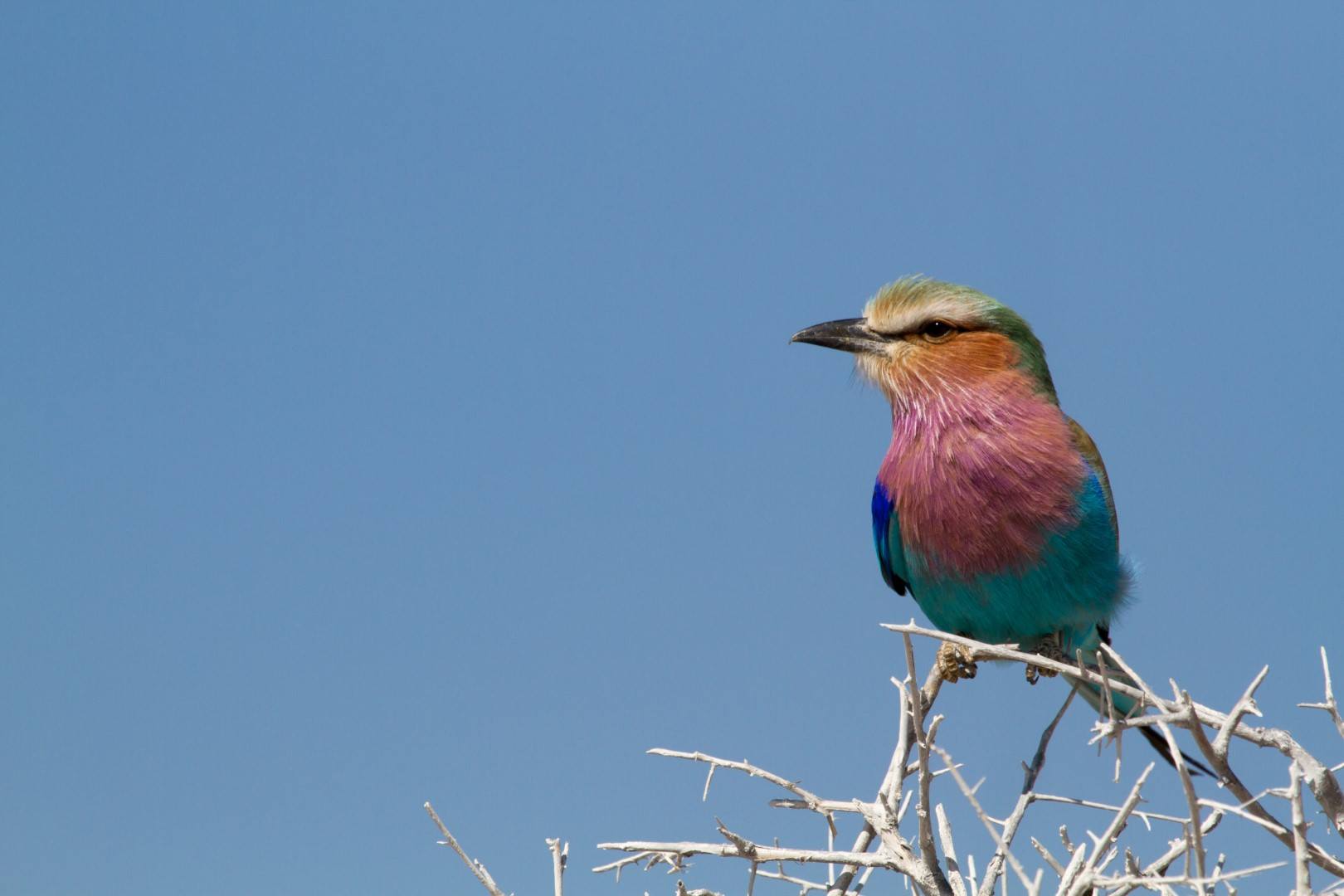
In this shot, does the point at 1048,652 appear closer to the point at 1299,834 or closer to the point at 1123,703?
the point at 1123,703

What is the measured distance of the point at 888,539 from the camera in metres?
4.20

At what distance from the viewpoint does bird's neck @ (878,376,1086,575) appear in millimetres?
3859

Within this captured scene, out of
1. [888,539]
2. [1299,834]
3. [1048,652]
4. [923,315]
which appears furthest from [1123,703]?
[1299,834]

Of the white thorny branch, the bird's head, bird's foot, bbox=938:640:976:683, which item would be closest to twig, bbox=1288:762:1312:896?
the white thorny branch

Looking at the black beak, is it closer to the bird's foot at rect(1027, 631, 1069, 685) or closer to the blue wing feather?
the blue wing feather

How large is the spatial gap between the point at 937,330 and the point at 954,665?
1217mm

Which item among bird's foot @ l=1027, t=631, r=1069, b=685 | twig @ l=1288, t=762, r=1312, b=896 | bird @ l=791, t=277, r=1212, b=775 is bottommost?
twig @ l=1288, t=762, r=1312, b=896

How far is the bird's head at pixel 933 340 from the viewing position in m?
4.24

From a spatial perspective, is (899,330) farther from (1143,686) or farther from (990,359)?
(1143,686)

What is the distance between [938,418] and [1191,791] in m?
2.11

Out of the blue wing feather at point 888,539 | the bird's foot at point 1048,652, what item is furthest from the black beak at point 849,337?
the bird's foot at point 1048,652

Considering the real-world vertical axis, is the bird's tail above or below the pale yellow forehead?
below

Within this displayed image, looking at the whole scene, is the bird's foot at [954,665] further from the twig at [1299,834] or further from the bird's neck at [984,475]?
the twig at [1299,834]

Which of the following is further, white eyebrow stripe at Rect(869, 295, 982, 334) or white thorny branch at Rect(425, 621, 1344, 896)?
white eyebrow stripe at Rect(869, 295, 982, 334)
